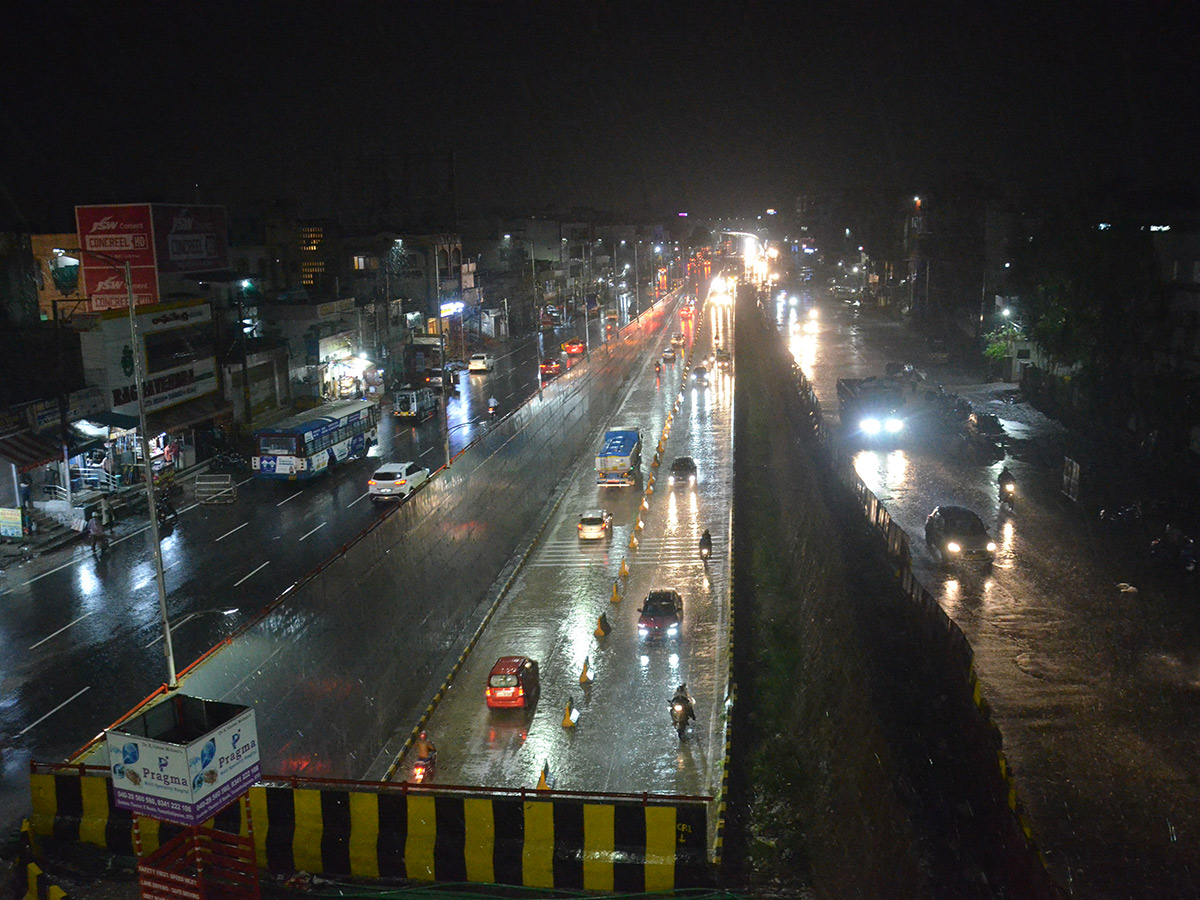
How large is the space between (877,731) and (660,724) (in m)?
6.50

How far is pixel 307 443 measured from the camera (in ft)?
117

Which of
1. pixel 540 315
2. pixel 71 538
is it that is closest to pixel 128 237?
pixel 71 538

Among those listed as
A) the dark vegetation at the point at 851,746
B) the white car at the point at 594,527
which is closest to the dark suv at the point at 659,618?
the dark vegetation at the point at 851,746

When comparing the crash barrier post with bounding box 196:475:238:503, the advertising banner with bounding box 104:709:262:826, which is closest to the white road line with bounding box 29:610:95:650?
the crash barrier post with bounding box 196:475:238:503

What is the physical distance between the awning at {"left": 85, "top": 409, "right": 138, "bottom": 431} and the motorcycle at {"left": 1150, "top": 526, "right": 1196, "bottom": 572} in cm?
3114

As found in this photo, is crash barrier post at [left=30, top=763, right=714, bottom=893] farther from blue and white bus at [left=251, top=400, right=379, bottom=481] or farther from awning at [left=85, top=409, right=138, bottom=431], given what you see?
awning at [left=85, top=409, right=138, bottom=431]

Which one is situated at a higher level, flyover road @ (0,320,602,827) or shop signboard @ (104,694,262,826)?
shop signboard @ (104,694,262,826)

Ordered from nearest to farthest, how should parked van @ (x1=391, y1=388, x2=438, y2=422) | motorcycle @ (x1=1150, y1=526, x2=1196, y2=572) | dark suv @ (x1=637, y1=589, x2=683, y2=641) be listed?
dark suv @ (x1=637, y1=589, x2=683, y2=641) → motorcycle @ (x1=1150, y1=526, x2=1196, y2=572) → parked van @ (x1=391, y1=388, x2=438, y2=422)

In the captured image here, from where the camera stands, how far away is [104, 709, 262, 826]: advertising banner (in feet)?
28.2

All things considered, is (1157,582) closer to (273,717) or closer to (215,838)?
(273,717)

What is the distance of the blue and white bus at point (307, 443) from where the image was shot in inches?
1399

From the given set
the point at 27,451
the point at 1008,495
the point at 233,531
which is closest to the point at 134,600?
the point at 233,531

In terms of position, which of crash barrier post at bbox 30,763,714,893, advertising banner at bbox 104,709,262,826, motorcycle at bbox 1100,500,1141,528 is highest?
advertising banner at bbox 104,709,262,826

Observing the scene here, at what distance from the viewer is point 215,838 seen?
9203 millimetres
